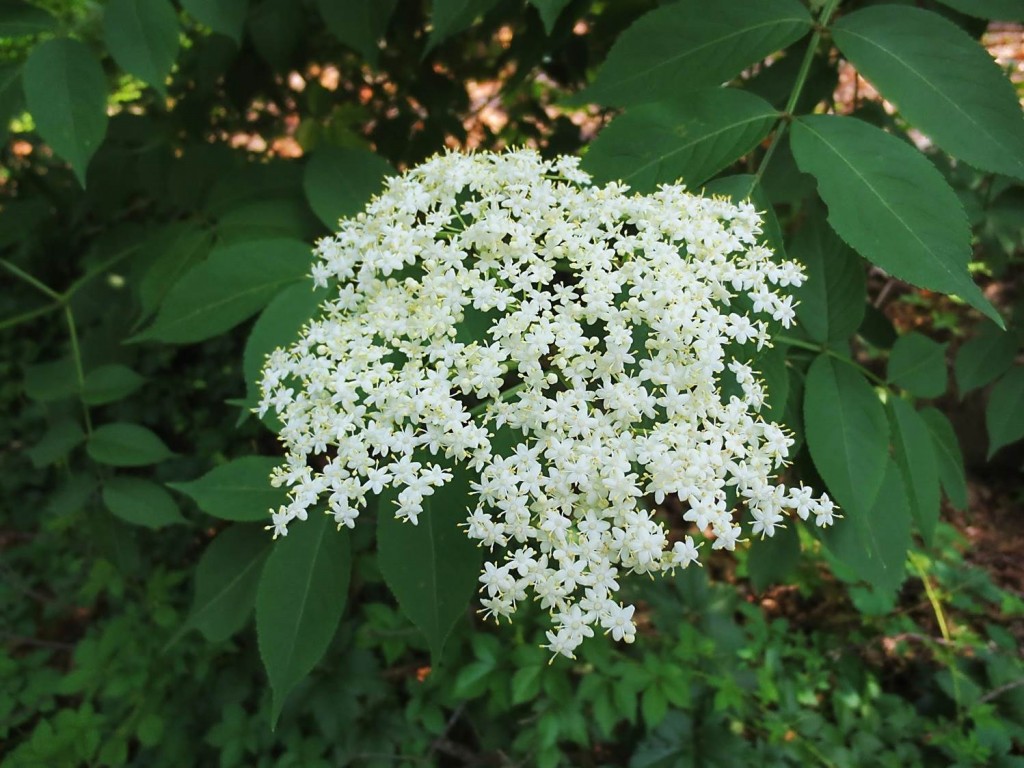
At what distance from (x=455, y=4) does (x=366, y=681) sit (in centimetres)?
239

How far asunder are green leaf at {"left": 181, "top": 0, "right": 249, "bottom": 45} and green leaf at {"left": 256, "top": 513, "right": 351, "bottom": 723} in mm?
1354

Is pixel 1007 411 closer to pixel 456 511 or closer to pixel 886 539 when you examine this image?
pixel 886 539

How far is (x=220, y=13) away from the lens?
80.6 inches

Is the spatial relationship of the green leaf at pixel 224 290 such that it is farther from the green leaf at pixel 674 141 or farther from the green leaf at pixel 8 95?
the green leaf at pixel 674 141

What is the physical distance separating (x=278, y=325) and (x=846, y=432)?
1.38 m

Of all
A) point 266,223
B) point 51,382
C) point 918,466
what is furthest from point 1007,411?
point 51,382

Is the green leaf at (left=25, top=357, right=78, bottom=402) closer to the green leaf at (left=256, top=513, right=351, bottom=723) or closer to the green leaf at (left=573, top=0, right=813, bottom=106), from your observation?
the green leaf at (left=256, top=513, right=351, bottom=723)

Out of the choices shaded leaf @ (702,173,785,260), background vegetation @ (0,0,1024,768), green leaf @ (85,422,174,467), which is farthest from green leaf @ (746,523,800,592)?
green leaf @ (85,422,174,467)

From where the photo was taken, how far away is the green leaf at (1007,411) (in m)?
2.35

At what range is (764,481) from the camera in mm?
1462

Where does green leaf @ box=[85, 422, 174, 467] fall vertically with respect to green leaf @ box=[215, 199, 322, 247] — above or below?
below

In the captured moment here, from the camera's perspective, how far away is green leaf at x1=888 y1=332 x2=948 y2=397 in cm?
227

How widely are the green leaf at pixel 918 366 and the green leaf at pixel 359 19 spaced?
6.03ft

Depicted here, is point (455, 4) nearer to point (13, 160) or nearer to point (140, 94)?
point (140, 94)
